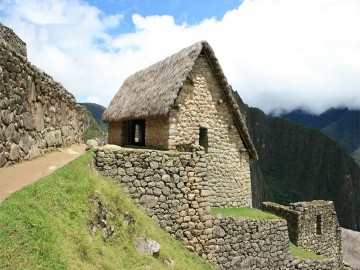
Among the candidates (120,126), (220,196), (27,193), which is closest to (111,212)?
(27,193)

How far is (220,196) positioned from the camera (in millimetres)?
15508

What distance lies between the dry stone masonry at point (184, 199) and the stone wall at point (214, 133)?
10.2 ft

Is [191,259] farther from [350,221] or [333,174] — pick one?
Answer: [333,174]

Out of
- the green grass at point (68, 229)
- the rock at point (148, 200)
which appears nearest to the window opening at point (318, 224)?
the rock at point (148, 200)

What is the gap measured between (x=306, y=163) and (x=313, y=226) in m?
179

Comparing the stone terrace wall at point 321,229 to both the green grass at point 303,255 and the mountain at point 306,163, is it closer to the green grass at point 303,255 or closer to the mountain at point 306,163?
the green grass at point 303,255

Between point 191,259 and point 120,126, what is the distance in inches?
438

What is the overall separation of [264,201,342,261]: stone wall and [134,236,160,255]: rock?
41.6 feet

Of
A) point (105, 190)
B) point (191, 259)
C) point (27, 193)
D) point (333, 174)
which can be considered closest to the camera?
point (27, 193)

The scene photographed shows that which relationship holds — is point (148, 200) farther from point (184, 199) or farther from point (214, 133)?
point (214, 133)

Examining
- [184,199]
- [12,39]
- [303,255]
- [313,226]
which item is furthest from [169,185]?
[313,226]

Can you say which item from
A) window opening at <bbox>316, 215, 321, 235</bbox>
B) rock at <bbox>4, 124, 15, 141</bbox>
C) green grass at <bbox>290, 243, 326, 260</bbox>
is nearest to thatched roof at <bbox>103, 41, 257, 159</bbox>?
green grass at <bbox>290, 243, 326, 260</bbox>

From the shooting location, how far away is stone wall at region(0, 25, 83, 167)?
7234 millimetres

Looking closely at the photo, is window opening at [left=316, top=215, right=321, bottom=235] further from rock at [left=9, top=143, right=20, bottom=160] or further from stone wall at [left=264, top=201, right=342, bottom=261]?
rock at [left=9, top=143, right=20, bottom=160]
